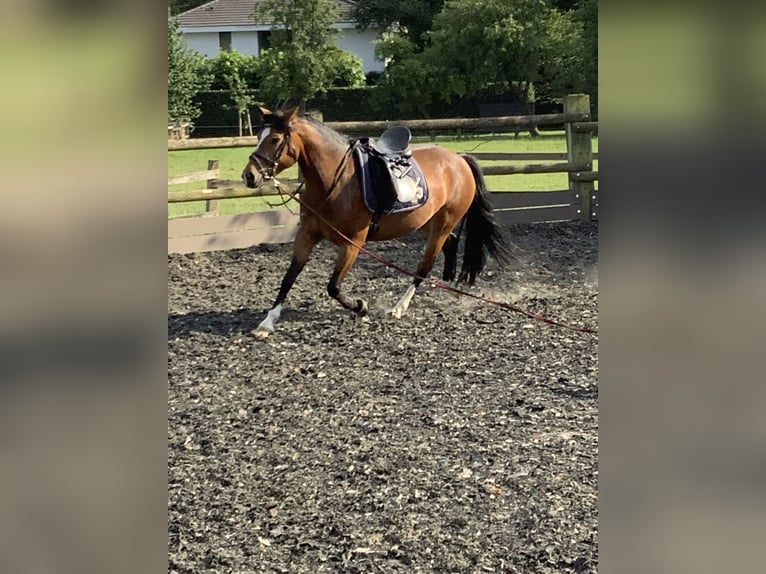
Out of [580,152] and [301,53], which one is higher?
[301,53]

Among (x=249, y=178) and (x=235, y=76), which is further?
(x=235, y=76)

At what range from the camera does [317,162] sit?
6.79m

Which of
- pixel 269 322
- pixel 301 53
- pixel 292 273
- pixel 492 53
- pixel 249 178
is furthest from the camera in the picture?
pixel 301 53

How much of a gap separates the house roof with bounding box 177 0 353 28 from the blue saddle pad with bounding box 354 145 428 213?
44.0 metres

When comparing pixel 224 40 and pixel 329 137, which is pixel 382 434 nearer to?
pixel 329 137

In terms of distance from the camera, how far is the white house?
48.4m

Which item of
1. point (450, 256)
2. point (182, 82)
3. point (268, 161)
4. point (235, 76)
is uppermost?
point (235, 76)

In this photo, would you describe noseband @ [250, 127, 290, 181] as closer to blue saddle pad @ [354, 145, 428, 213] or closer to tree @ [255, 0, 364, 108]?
blue saddle pad @ [354, 145, 428, 213]

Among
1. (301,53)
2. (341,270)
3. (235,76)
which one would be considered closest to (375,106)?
(301,53)

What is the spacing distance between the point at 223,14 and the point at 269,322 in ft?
159

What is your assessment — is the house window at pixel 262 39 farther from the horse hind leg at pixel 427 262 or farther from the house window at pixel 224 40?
the horse hind leg at pixel 427 262

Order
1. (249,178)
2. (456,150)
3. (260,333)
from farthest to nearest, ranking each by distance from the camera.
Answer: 1. (456,150)
2. (260,333)
3. (249,178)
